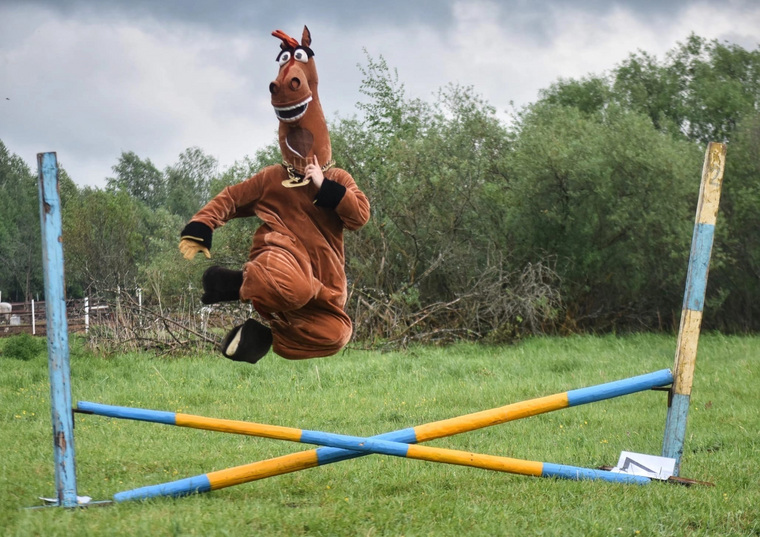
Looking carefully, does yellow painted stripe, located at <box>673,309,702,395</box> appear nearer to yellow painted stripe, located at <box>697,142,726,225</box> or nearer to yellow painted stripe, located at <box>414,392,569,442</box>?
yellow painted stripe, located at <box>697,142,726,225</box>

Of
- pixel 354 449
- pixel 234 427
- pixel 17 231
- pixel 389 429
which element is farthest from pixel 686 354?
pixel 17 231

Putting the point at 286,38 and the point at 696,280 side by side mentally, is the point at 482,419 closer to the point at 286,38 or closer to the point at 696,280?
the point at 696,280

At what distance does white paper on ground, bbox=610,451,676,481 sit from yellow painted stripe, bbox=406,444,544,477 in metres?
0.78

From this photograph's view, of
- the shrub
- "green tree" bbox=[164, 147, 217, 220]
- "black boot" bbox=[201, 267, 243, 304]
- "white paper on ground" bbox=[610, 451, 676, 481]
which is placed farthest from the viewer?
the shrub

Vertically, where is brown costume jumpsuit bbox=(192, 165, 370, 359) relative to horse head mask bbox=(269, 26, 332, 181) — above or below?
below

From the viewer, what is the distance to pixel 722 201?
1409 cm

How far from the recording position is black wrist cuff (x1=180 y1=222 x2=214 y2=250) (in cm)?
376

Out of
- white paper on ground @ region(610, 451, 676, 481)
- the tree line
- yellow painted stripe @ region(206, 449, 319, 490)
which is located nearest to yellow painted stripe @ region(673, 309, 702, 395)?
white paper on ground @ region(610, 451, 676, 481)

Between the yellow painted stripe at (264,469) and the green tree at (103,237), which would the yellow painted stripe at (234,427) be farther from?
the green tree at (103,237)

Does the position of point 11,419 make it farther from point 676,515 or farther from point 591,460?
point 676,515

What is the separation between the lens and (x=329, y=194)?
3.69 m

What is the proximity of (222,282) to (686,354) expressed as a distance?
2805 millimetres

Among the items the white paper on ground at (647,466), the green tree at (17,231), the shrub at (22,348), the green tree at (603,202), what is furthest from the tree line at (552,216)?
the green tree at (17,231)

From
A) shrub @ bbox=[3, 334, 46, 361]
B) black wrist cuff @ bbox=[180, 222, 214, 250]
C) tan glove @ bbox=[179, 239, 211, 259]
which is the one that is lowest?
shrub @ bbox=[3, 334, 46, 361]
